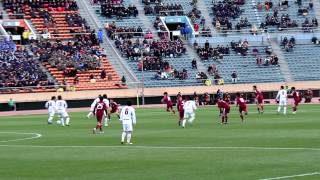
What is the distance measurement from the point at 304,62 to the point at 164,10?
1737 centimetres

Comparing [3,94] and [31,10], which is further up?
[31,10]

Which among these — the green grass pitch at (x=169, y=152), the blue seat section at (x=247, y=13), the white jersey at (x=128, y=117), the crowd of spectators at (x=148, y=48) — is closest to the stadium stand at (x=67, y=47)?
the crowd of spectators at (x=148, y=48)

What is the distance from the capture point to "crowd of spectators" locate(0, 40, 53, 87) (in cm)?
7875

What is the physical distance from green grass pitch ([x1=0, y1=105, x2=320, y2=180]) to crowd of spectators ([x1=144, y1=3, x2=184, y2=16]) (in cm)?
4819

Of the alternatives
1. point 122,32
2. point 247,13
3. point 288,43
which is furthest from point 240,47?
point 122,32

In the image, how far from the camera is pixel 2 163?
28.5 m

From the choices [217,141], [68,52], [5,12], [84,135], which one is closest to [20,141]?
[84,135]

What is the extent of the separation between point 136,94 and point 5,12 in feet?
61.8

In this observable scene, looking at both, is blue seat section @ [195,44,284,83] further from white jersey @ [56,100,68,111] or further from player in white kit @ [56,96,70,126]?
white jersey @ [56,100,68,111]

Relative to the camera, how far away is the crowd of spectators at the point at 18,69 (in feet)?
258

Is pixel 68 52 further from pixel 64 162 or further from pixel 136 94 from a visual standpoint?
pixel 64 162

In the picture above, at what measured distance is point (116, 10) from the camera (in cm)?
9588

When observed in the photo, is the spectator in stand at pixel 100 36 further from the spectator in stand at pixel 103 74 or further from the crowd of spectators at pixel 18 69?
the crowd of spectators at pixel 18 69

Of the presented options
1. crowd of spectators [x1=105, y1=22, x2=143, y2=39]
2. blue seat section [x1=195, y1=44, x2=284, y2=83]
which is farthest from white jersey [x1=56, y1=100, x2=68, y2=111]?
crowd of spectators [x1=105, y1=22, x2=143, y2=39]
